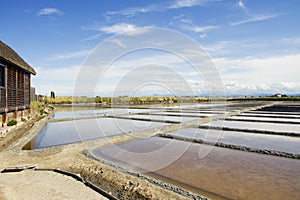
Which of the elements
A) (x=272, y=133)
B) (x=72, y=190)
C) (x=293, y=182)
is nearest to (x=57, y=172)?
(x=72, y=190)

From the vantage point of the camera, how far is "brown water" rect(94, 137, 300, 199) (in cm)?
446

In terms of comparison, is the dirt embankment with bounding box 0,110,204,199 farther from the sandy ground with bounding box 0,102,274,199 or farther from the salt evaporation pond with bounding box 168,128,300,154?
the salt evaporation pond with bounding box 168,128,300,154

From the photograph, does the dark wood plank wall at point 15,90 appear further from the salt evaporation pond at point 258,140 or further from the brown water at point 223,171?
the salt evaporation pond at point 258,140

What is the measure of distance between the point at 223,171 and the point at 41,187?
427 centimetres

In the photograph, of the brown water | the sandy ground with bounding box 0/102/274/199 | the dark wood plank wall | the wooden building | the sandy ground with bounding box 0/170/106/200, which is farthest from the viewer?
the dark wood plank wall

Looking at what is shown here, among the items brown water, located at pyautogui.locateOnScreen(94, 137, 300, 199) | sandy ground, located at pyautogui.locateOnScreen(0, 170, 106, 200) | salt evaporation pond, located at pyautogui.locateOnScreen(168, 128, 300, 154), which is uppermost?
sandy ground, located at pyautogui.locateOnScreen(0, 170, 106, 200)

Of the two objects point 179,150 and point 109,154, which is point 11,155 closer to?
point 109,154

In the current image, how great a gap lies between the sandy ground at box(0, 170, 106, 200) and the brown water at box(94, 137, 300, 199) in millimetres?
1867

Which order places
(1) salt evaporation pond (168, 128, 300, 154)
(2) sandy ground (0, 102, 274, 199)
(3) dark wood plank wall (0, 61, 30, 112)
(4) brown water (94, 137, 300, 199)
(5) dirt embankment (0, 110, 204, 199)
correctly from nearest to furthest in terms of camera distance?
(2) sandy ground (0, 102, 274, 199) → (5) dirt embankment (0, 110, 204, 199) → (4) brown water (94, 137, 300, 199) → (1) salt evaporation pond (168, 128, 300, 154) → (3) dark wood plank wall (0, 61, 30, 112)

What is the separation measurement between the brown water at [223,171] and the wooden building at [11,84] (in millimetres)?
7381

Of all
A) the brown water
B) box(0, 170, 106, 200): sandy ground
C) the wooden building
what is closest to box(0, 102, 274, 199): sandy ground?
box(0, 170, 106, 200): sandy ground

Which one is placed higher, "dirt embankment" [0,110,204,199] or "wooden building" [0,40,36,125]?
"wooden building" [0,40,36,125]

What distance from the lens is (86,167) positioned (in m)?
5.78

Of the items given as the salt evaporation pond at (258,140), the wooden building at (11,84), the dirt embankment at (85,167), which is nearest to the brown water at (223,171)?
the dirt embankment at (85,167)
